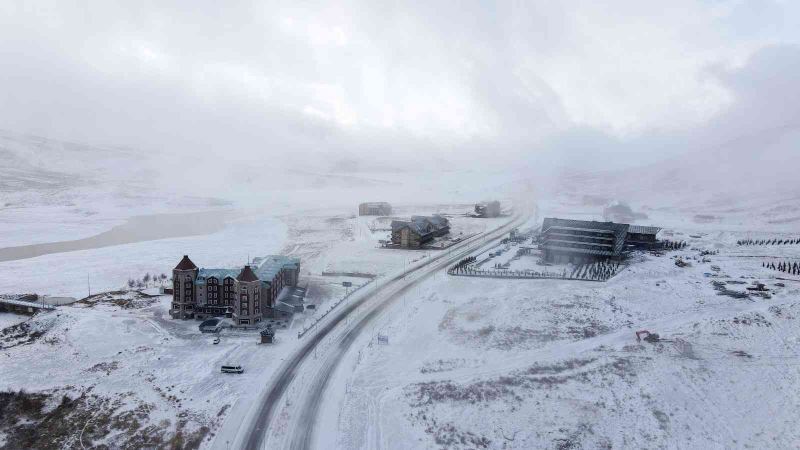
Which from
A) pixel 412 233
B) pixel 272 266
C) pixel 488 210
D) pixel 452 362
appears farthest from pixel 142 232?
pixel 452 362

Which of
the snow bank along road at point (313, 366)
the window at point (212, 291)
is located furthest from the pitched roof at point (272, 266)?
the snow bank along road at point (313, 366)

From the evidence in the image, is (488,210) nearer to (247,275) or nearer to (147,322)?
(247,275)

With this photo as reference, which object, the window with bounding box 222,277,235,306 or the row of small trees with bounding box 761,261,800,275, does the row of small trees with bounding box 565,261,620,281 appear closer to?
the row of small trees with bounding box 761,261,800,275

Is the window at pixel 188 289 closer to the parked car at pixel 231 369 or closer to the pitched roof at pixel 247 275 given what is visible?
the pitched roof at pixel 247 275

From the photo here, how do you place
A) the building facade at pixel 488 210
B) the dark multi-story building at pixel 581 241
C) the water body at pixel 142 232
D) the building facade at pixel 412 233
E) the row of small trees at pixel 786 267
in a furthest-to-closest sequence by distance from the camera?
the building facade at pixel 488 210
the building facade at pixel 412 233
the water body at pixel 142 232
the dark multi-story building at pixel 581 241
the row of small trees at pixel 786 267

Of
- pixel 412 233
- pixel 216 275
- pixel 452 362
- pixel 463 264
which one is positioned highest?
pixel 412 233

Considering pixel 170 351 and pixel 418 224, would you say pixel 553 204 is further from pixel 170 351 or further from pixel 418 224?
pixel 170 351

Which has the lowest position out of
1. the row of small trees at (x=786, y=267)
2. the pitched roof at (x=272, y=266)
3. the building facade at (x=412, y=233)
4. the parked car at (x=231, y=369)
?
the parked car at (x=231, y=369)
